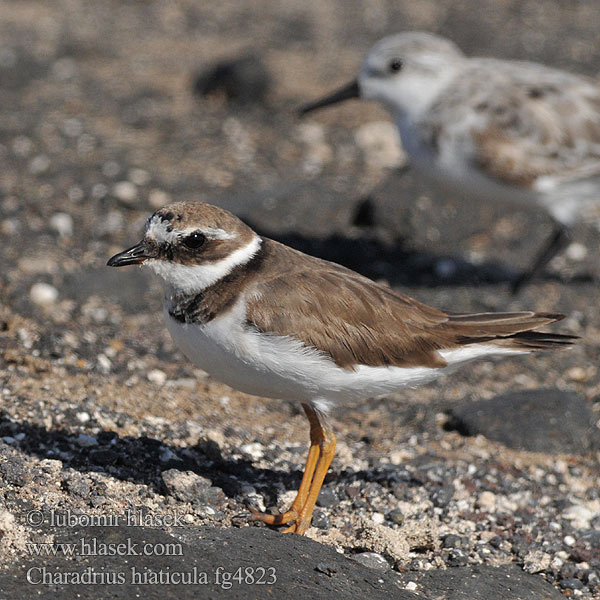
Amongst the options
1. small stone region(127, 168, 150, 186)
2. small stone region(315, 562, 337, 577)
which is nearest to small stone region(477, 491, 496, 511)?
small stone region(315, 562, 337, 577)

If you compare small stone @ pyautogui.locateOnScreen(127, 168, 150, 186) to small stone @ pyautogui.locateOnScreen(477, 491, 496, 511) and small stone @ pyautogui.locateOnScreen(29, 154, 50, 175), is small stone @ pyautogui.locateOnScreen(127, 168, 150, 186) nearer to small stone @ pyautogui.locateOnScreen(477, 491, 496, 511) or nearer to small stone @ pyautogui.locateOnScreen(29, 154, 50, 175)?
small stone @ pyautogui.locateOnScreen(29, 154, 50, 175)

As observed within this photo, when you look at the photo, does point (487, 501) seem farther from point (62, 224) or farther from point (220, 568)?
point (62, 224)

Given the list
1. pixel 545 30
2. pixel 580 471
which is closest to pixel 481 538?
pixel 580 471

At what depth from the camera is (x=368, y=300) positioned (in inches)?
189

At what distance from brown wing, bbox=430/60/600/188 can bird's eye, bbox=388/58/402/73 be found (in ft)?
1.71

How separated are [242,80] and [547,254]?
4485 millimetres

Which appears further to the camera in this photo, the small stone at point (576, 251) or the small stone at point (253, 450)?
the small stone at point (576, 251)

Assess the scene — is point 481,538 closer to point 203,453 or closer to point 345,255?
point 203,453

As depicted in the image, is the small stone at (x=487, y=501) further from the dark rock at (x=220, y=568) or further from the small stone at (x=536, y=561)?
the dark rock at (x=220, y=568)

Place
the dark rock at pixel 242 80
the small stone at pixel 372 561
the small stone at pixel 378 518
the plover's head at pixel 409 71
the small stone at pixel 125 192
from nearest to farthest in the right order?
the small stone at pixel 372 561
the small stone at pixel 378 518
the plover's head at pixel 409 71
the small stone at pixel 125 192
the dark rock at pixel 242 80

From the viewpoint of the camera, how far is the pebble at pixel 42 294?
713 centimetres

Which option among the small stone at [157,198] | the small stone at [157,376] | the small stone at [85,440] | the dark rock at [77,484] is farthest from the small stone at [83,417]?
the small stone at [157,198]

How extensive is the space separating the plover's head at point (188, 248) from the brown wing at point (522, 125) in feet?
12.2

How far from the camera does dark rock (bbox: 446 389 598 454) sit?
6195 millimetres
